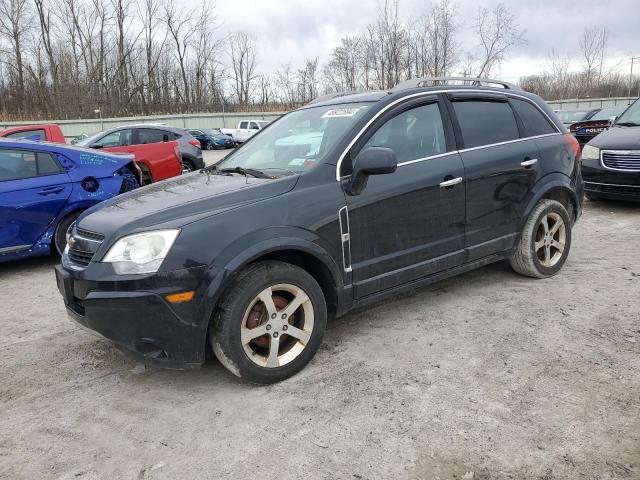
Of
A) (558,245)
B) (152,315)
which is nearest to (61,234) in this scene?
(152,315)

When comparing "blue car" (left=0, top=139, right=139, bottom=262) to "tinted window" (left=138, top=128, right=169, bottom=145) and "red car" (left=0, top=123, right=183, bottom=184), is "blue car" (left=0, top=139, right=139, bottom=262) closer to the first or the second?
"red car" (left=0, top=123, right=183, bottom=184)

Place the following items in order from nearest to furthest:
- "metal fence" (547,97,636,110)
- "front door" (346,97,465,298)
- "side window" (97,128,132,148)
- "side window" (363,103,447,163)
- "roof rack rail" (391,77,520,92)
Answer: "front door" (346,97,465,298)
"side window" (363,103,447,163)
"roof rack rail" (391,77,520,92)
"side window" (97,128,132,148)
"metal fence" (547,97,636,110)

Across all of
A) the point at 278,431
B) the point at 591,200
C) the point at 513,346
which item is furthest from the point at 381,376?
the point at 591,200

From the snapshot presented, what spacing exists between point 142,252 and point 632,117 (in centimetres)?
856

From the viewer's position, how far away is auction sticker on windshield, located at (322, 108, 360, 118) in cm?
374

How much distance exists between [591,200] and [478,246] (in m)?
5.85

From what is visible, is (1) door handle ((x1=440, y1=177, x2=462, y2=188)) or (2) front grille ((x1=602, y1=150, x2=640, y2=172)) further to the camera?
(2) front grille ((x1=602, y1=150, x2=640, y2=172))

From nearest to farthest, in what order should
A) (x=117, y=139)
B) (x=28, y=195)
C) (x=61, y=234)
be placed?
(x=28, y=195), (x=61, y=234), (x=117, y=139)

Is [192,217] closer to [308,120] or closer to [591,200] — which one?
[308,120]

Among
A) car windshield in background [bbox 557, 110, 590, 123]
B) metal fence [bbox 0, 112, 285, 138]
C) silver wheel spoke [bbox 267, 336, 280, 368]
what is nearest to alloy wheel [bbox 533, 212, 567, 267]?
silver wheel spoke [bbox 267, 336, 280, 368]

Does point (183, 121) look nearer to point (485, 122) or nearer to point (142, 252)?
point (485, 122)

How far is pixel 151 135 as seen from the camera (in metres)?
12.6

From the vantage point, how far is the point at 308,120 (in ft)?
13.4

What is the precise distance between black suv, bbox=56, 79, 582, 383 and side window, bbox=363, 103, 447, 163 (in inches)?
0.4
